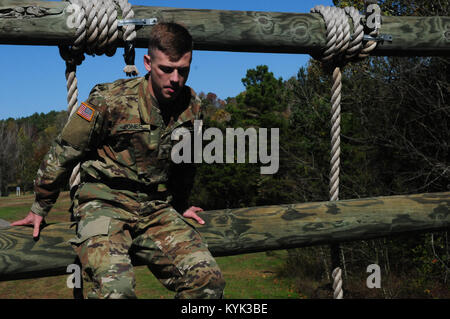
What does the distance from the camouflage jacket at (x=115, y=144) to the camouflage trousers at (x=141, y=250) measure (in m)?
0.13

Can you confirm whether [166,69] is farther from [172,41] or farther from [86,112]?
[86,112]

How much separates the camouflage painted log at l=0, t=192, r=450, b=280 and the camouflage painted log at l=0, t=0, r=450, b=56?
895mm

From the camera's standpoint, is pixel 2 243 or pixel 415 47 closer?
pixel 2 243

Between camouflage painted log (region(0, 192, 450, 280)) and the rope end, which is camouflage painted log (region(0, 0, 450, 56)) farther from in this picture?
camouflage painted log (region(0, 192, 450, 280))

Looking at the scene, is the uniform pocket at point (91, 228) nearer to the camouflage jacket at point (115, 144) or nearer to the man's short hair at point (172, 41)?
the camouflage jacket at point (115, 144)

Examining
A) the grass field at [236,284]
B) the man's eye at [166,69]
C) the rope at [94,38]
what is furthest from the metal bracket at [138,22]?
the grass field at [236,284]

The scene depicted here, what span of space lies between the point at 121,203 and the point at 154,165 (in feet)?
0.75

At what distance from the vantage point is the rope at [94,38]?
7.34ft

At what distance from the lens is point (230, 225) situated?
230 centimetres

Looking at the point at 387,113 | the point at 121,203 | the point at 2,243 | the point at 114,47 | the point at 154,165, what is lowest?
the point at 2,243

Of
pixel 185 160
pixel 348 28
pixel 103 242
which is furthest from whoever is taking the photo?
pixel 348 28

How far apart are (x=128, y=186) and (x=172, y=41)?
677 mm
